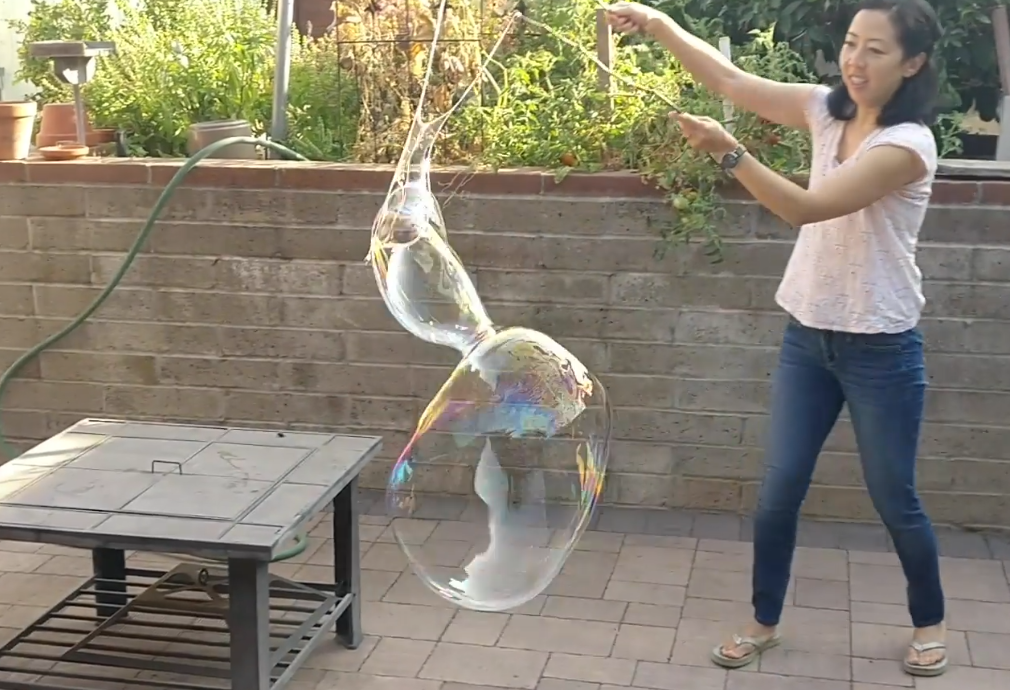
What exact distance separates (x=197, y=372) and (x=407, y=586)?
125 centimetres

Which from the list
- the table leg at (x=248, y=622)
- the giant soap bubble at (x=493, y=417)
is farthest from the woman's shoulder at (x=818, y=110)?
the table leg at (x=248, y=622)

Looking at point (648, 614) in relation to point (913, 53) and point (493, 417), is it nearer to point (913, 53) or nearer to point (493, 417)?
point (493, 417)

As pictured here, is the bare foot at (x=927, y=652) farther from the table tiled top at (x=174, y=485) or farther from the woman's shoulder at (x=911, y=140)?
the table tiled top at (x=174, y=485)

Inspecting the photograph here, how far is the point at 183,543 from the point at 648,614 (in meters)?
1.44

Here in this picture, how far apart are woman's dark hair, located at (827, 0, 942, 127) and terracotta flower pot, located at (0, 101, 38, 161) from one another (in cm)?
307

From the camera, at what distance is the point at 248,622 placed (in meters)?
2.72

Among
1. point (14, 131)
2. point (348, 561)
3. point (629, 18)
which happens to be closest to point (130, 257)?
point (14, 131)

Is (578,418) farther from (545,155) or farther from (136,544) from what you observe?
(545,155)

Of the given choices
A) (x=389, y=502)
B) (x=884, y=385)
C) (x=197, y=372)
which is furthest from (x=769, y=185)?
(x=197, y=372)

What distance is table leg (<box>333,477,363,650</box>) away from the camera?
3211mm

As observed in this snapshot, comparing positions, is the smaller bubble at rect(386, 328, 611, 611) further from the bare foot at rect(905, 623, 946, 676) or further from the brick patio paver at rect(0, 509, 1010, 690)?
the bare foot at rect(905, 623, 946, 676)

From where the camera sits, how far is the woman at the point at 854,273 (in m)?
2.70

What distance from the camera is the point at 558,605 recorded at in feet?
11.6

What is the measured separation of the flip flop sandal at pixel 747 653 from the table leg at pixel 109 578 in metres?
1.63
